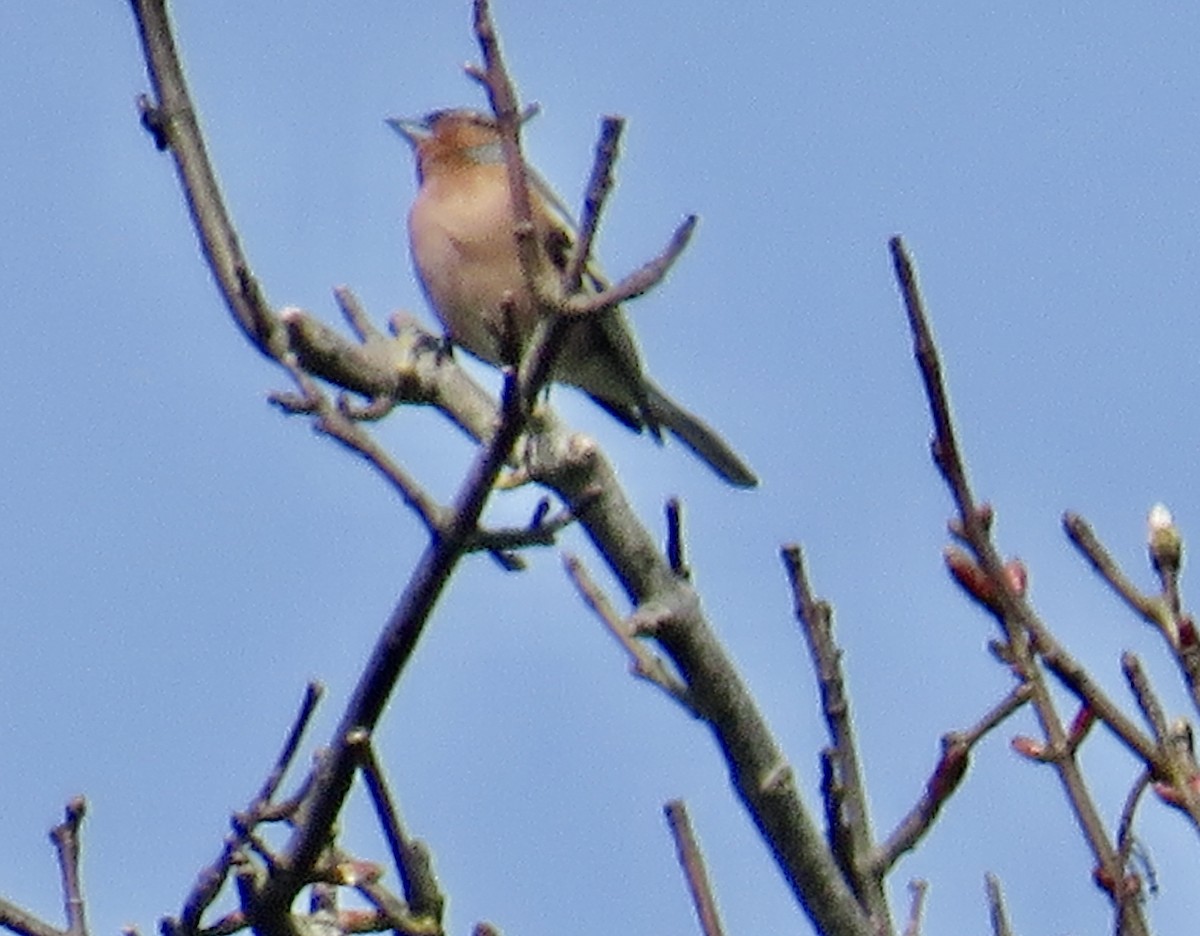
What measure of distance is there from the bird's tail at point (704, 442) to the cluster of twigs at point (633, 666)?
496 centimetres

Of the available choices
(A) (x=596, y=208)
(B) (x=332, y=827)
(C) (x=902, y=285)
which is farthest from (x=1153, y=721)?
(B) (x=332, y=827)

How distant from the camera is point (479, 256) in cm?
734

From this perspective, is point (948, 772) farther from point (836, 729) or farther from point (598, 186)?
point (598, 186)

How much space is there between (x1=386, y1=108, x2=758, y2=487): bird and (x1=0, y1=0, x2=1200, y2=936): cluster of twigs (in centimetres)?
317

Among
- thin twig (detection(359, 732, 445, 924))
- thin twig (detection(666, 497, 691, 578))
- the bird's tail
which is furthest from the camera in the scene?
the bird's tail

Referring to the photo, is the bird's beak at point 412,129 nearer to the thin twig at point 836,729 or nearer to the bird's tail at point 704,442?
the bird's tail at point 704,442

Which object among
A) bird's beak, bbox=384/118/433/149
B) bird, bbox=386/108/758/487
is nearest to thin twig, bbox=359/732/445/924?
bird, bbox=386/108/758/487

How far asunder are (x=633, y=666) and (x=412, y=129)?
Result: 522 cm

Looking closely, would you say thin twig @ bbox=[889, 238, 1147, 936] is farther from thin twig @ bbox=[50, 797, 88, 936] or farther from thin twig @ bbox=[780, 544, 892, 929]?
thin twig @ bbox=[50, 797, 88, 936]

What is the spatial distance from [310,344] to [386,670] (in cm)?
80

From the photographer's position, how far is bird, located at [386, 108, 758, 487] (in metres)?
7.27

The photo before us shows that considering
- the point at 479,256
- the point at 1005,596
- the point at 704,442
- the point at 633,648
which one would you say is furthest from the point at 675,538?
the point at 704,442

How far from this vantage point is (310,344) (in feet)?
12.5

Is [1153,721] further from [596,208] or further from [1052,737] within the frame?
[596,208]
